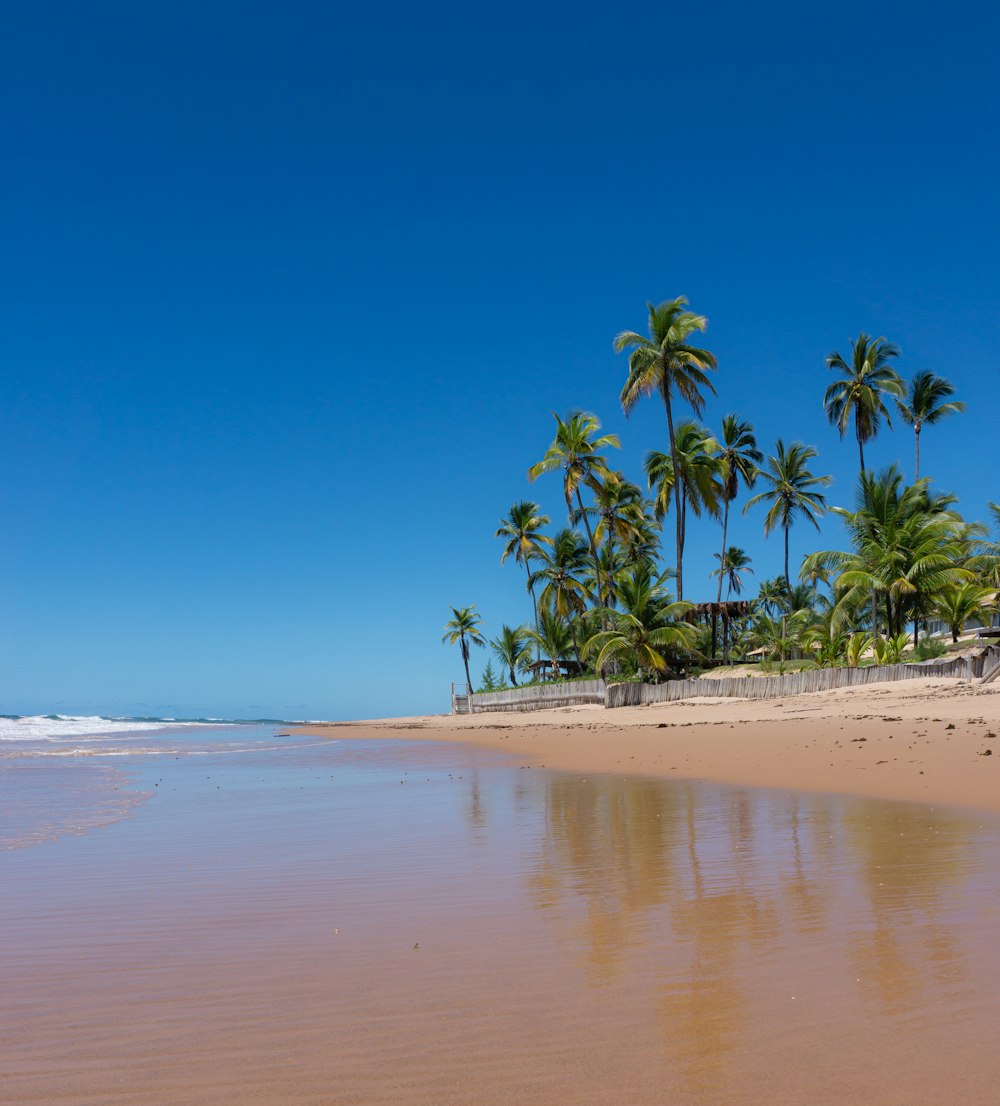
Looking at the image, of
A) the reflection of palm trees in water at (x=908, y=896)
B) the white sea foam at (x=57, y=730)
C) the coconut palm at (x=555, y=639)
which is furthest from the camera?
the coconut palm at (x=555, y=639)

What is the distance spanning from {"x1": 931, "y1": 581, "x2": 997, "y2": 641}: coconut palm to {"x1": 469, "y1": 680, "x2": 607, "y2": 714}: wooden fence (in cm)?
1225

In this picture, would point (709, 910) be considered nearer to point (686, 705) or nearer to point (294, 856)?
point (294, 856)

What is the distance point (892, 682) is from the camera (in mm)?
19188

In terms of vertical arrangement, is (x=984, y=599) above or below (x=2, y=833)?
above

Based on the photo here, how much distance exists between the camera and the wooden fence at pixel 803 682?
1805 cm

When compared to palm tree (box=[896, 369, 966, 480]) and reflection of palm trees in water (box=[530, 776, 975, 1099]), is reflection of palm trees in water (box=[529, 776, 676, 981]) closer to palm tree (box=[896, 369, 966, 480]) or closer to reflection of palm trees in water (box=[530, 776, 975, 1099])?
reflection of palm trees in water (box=[530, 776, 975, 1099])

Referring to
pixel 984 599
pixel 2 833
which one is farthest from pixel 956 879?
pixel 984 599

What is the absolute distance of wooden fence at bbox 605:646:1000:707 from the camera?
1805 cm

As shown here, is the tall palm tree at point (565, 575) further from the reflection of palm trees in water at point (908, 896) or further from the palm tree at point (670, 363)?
the reflection of palm trees in water at point (908, 896)

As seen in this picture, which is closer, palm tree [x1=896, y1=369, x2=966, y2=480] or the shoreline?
the shoreline

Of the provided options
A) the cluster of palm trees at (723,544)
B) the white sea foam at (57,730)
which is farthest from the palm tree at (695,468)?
the white sea foam at (57,730)

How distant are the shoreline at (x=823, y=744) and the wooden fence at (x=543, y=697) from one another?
9.24 m

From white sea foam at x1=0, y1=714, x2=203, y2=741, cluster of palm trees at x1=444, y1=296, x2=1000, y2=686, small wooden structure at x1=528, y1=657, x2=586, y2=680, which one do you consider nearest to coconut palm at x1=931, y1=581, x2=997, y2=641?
cluster of palm trees at x1=444, y1=296, x2=1000, y2=686

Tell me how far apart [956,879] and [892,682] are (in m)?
16.0
